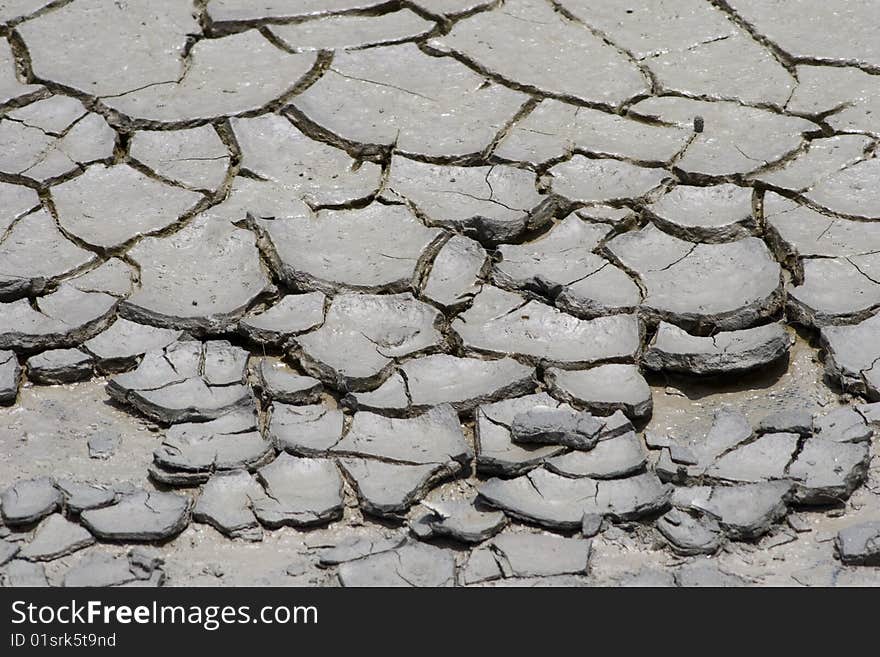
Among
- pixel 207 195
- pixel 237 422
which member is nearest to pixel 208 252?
pixel 207 195

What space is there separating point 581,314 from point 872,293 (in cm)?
76

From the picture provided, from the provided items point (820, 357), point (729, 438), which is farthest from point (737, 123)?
point (729, 438)

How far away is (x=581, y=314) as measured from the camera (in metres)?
3.64

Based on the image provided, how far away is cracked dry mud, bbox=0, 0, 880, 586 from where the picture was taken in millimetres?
3088

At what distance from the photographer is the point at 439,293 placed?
3686 millimetres

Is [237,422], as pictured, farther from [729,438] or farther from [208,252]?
[729,438]

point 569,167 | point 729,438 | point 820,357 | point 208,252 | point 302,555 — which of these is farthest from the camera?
point 569,167

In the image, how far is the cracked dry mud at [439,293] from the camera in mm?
3088

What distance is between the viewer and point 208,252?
3.84 meters

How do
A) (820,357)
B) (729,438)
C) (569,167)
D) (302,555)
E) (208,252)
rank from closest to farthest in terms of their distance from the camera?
(302,555) < (729,438) < (820,357) < (208,252) < (569,167)

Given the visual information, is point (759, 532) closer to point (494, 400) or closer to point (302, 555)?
point (494, 400)

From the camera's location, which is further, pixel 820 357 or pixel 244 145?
pixel 244 145

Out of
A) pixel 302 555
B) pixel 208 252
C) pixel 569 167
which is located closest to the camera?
pixel 302 555

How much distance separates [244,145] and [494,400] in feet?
4.07
